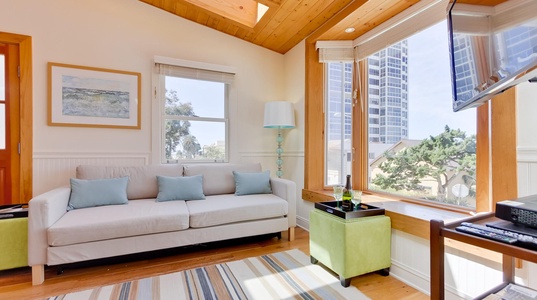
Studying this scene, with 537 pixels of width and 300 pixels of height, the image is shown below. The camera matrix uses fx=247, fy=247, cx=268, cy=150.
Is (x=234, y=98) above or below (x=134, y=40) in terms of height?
below

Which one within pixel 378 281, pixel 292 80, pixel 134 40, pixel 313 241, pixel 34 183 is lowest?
pixel 378 281

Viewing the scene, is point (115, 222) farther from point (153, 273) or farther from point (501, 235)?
point (501, 235)

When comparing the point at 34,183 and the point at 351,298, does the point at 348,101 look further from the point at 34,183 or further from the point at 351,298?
the point at 34,183

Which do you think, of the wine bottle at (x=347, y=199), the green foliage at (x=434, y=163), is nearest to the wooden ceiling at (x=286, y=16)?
the green foliage at (x=434, y=163)

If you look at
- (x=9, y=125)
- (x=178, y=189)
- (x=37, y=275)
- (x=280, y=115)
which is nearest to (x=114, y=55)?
(x=9, y=125)

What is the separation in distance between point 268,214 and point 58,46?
2847 millimetres

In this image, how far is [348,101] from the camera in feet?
9.62

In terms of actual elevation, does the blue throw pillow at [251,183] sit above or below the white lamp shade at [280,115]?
below

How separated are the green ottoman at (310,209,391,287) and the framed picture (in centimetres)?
245

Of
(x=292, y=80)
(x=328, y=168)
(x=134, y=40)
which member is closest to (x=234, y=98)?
(x=292, y=80)

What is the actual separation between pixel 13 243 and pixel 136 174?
1.03 meters

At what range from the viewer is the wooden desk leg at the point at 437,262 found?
1048mm

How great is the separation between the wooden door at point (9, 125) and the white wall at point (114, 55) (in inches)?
5.9

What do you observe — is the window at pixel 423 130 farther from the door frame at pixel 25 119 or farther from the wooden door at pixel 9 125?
the wooden door at pixel 9 125
